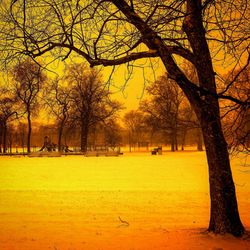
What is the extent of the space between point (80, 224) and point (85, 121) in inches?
1980

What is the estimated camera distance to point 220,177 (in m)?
8.46

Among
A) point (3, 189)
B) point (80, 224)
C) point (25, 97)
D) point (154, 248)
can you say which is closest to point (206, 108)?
point (154, 248)

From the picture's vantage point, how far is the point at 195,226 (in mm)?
9984

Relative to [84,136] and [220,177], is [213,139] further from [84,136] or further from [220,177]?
[84,136]

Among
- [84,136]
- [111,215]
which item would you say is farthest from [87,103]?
[111,215]

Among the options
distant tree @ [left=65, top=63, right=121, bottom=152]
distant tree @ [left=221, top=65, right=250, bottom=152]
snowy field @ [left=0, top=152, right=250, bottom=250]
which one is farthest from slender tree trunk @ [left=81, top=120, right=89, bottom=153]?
distant tree @ [left=221, top=65, right=250, bottom=152]

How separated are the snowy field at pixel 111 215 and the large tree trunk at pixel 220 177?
0.33m

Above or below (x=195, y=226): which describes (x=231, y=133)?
above

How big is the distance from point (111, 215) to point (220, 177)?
388cm

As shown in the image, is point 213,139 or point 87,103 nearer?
point 213,139

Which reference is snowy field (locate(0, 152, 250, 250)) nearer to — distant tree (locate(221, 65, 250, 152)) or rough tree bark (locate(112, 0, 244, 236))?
rough tree bark (locate(112, 0, 244, 236))

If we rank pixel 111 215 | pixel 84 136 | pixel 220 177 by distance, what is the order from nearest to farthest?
pixel 220 177
pixel 111 215
pixel 84 136

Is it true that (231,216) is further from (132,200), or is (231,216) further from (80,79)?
(80,79)

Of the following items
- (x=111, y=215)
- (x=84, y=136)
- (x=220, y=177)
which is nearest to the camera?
(x=220, y=177)
